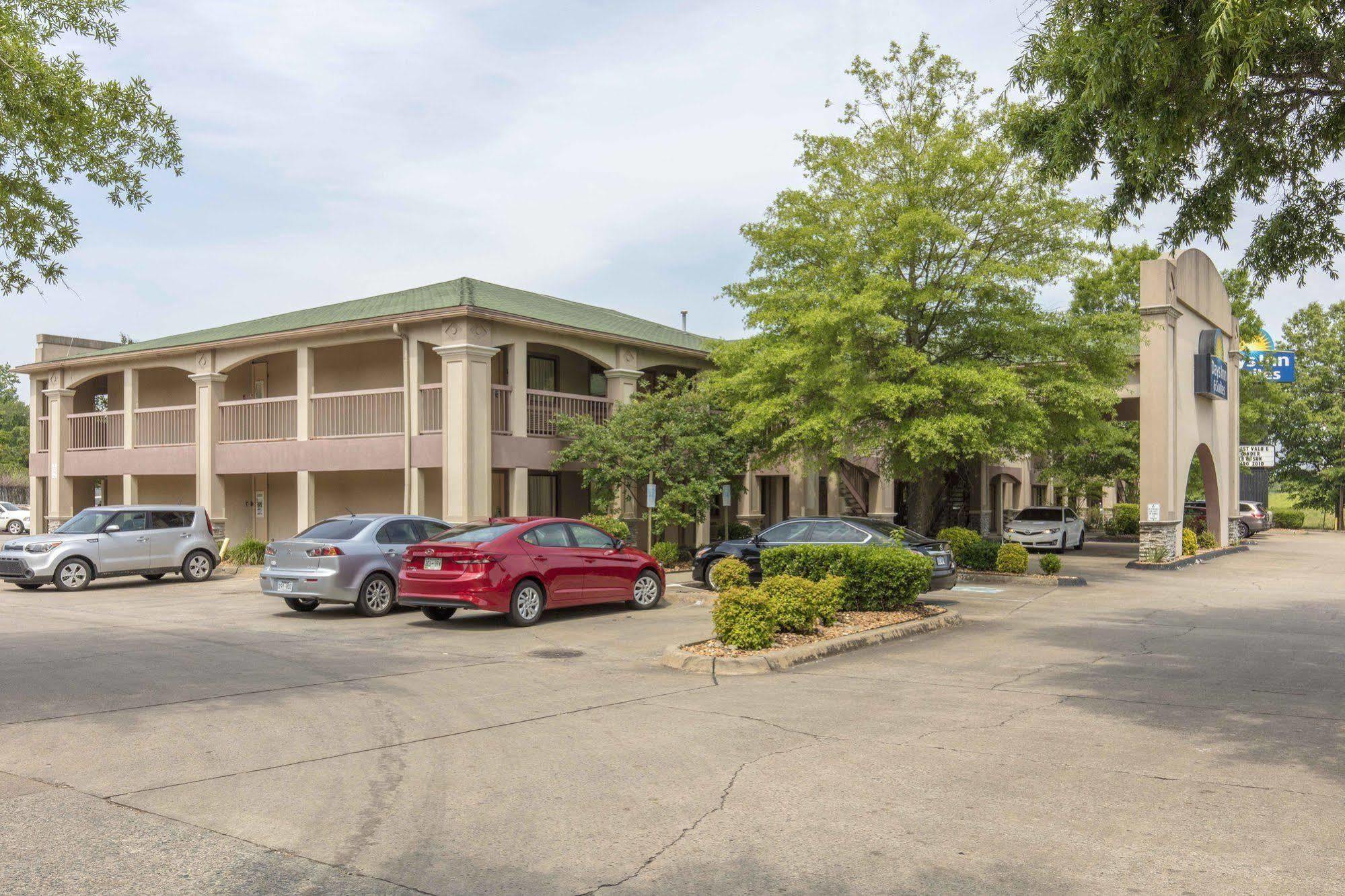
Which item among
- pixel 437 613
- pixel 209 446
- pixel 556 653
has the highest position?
pixel 209 446

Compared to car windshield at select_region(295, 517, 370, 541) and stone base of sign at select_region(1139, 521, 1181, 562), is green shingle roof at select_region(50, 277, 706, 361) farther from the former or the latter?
stone base of sign at select_region(1139, 521, 1181, 562)

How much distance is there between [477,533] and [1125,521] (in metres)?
37.8

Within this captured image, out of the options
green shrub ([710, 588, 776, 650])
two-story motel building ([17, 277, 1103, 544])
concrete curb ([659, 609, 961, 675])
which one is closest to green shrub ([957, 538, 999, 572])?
two-story motel building ([17, 277, 1103, 544])

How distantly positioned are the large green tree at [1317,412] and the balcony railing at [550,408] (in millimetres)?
44659

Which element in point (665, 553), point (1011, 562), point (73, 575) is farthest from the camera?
point (665, 553)

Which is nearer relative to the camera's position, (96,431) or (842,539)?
(842,539)

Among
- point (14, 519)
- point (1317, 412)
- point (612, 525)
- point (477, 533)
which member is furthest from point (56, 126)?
point (1317, 412)

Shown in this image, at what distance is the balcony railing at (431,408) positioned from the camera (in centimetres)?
2338

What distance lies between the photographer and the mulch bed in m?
11.5

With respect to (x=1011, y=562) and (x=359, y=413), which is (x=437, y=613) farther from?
(x=1011, y=562)

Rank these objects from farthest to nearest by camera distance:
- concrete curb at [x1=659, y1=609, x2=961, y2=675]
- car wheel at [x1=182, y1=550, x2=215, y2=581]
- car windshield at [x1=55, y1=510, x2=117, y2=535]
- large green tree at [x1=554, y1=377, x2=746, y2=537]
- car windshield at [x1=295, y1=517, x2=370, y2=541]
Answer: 1. large green tree at [x1=554, y1=377, x2=746, y2=537]
2. car wheel at [x1=182, y1=550, x2=215, y2=581]
3. car windshield at [x1=55, y1=510, x2=117, y2=535]
4. car windshield at [x1=295, y1=517, x2=370, y2=541]
5. concrete curb at [x1=659, y1=609, x2=961, y2=675]

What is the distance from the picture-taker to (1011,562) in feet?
76.4

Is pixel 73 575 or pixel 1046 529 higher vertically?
pixel 1046 529

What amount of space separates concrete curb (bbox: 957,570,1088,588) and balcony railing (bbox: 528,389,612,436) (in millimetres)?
9403
